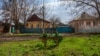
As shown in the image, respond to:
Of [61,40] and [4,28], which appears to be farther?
[4,28]

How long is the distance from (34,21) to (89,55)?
208 ft

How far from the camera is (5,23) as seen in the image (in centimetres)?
5694

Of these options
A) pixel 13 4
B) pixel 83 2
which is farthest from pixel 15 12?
pixel 83 2

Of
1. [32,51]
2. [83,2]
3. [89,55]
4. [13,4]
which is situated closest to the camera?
[89,55]

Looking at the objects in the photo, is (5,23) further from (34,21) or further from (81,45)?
(81,45)

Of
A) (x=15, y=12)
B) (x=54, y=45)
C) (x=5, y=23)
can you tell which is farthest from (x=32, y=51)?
(x=5, y=23)

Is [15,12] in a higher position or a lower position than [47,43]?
higher

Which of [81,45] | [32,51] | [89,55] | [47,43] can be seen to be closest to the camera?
[89,55]

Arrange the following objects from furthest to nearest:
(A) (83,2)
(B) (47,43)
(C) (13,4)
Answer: (C) (13,4)
(A) (83,2)
(B) (47,43)

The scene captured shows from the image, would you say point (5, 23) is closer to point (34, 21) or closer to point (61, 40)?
point (34, 21)

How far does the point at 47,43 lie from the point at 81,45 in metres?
2.11

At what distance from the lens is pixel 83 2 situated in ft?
123

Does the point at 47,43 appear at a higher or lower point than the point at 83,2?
lower

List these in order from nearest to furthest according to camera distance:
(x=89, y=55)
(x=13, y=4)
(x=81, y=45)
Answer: (x=89, y=55) < (x=81, y=45) < (x=13, y=4)
